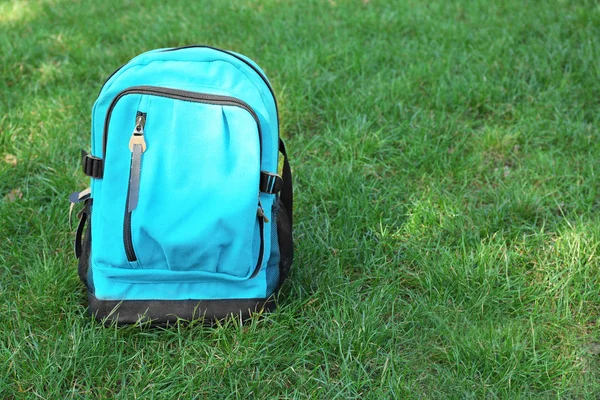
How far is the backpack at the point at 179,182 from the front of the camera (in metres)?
1.81

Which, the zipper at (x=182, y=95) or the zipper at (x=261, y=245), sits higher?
the zipper at (x=182, y=95)

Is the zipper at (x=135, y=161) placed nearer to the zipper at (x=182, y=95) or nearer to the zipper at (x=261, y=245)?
the zipper at (x=182, y=95)

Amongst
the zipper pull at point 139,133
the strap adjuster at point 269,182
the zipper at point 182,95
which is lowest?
the strap adjuster at point 269,182

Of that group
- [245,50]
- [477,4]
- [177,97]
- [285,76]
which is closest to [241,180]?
[177,97]

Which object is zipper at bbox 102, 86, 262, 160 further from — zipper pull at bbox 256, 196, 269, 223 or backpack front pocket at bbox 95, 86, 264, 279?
zipper pull at bbox 256, 196, 269, 223

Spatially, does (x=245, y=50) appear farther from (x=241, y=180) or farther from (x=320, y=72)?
(x=241, y=180)

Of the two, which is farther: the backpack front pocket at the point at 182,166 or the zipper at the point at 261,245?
the zipper at the point at 261,245

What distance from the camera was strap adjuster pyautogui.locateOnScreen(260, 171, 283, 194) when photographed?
6.21ft

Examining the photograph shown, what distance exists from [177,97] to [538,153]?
1.62m

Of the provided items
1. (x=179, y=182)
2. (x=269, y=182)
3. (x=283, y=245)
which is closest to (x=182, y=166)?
(x=179, y=182)

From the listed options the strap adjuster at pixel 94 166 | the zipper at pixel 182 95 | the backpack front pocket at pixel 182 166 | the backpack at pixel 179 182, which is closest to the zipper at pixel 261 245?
the backpack at pixel 179 182

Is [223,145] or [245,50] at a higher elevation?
[223,145]

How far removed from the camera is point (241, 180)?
5.95 feet

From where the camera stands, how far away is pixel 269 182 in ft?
6.24
